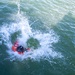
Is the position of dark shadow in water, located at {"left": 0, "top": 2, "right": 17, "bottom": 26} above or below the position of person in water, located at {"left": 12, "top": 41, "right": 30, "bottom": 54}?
above

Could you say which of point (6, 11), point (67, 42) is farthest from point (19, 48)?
point (6, 11)

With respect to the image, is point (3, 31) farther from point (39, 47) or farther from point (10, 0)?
point (10, 0)

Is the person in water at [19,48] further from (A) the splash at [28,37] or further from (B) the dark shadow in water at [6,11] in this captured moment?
(B) the dark shadow in water at [6,11]

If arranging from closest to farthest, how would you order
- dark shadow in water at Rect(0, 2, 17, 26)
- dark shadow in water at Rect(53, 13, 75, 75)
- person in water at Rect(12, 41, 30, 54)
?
dark shadow in water at Rect(53, 13, 75, 75), person in water at Rect(12, 41, 30, 54), dark shadow in water at Rect(0, 2, 17, 26)

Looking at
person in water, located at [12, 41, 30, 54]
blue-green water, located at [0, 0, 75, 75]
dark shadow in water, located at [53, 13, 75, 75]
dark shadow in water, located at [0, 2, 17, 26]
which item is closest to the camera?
blue-green water, located at [0, 0, 75, 75]

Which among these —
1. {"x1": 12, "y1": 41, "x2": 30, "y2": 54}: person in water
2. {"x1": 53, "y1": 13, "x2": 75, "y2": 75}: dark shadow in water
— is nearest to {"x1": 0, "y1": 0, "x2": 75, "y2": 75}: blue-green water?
{"x1": 53, "y1": 13, "x2": 75, "y2": 75}: dark shadow in water

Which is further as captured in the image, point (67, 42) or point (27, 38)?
point (27, 38)

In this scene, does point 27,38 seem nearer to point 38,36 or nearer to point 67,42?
point 38,36

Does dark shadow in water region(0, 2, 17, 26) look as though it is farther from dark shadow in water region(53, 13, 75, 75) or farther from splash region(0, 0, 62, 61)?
dark shadow in water region(53, 13, 75, 75)
